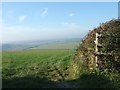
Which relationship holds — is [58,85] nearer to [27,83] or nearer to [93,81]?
[93,81]

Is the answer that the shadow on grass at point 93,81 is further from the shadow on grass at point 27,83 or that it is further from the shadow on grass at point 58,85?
the shadow on grass at point 27,83

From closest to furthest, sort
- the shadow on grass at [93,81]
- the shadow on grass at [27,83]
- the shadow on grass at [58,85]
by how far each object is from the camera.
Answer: the shadow on grass at [27,83], the shadow on grass at [58,85], the shadow on grass at [93,81]

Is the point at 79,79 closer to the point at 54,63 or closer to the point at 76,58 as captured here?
the point at 76,58

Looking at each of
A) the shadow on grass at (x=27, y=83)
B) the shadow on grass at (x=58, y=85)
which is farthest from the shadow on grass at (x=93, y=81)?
the shadow on grass at (x=27, y=83)

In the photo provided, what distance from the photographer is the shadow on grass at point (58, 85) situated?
15461 mm

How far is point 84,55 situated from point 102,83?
16.6ft

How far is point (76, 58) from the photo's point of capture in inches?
895

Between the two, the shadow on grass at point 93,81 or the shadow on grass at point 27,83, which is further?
the shadow on grass at point 93,81

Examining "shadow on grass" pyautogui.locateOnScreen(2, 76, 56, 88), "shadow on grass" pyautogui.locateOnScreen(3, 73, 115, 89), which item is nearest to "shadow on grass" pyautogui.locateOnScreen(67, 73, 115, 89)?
"shadow on grass" pyautogui.locateOnScreen(3, 73, 115, 89)

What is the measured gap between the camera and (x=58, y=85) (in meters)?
16.8

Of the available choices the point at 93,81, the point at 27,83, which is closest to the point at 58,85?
the point at 93,81

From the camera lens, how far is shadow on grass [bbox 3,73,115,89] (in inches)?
609

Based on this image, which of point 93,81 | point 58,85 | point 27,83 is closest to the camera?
point 27,83

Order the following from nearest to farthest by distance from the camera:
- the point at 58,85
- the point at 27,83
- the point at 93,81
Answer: the point at 27,83, the point at 58,85, the point at 93,81
